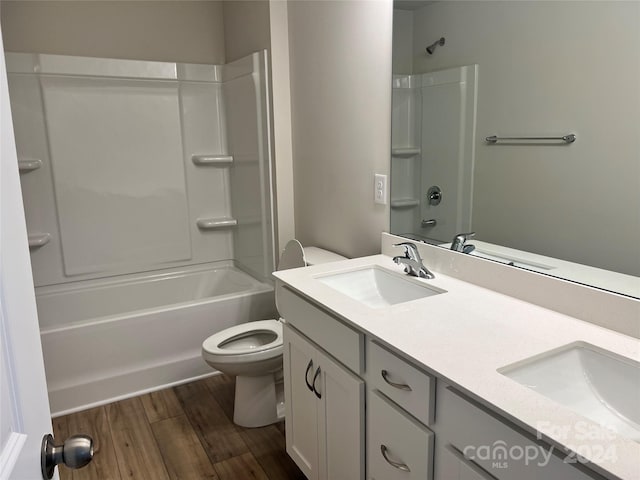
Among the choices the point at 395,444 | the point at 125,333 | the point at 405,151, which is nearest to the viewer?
the point at 395,444

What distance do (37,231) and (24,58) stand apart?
3.30 ft

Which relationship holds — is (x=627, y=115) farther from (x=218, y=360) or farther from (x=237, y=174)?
(x=237, y=174)

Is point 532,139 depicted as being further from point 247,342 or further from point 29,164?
point 29,164

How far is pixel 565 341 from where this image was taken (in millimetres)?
1209

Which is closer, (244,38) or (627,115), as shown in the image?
(627,115)

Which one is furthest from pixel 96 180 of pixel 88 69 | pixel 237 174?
pixel 237 174

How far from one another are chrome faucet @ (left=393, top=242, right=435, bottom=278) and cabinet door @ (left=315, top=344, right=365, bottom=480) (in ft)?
1.60

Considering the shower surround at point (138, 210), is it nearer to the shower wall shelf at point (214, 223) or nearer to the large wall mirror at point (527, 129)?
the shower wall shelf at point (214, 223)

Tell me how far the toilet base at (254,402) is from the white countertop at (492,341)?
2.61 ft

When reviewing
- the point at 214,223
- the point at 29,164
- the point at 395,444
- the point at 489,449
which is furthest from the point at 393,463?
the point at 29,164

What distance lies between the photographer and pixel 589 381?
116 centimetres

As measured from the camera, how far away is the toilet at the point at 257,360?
87.7 inches

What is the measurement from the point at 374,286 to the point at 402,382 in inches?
29.0

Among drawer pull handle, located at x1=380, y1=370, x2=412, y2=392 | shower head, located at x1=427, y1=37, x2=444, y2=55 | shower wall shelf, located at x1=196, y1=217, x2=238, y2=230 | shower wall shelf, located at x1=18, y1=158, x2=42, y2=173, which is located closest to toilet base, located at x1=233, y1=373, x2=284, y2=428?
drawer pull handle, located at x1=380, y1=370, x2=412, y2=392
